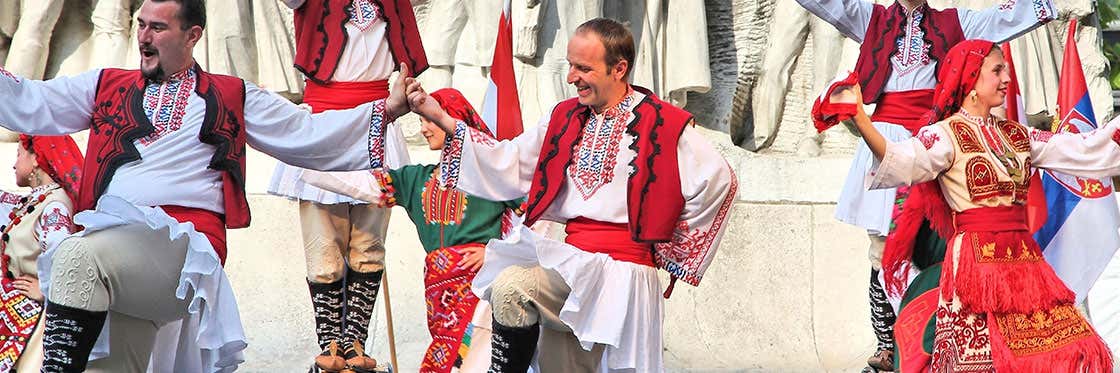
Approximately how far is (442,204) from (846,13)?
1917 mm

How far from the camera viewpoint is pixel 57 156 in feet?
20.5

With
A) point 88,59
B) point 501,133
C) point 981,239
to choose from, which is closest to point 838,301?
point 501,133

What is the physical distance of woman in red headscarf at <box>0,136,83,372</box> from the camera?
6207 mm

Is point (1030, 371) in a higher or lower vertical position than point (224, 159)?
lower

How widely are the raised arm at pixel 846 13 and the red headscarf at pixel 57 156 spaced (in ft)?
9.56

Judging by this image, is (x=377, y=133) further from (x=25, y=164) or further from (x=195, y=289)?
(x=25, y=164)

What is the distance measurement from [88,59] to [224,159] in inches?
176

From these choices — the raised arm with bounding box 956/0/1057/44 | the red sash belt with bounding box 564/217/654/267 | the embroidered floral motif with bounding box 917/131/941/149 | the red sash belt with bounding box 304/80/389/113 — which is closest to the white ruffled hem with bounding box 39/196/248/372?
the red sash belt with bounding box 564/217/654/267

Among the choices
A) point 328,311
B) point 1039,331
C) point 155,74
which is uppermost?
point 155,74

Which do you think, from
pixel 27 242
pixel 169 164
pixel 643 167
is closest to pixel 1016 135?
pixel 643 167

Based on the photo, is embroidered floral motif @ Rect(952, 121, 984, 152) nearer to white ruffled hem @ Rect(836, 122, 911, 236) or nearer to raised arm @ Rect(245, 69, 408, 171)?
white ruffled hem @ Rect(836, 122, 911, 236)

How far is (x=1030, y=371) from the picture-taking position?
5441mm

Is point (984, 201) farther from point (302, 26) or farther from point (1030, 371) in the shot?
point (302, 26)

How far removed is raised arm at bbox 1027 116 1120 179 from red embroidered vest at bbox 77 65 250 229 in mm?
2590
